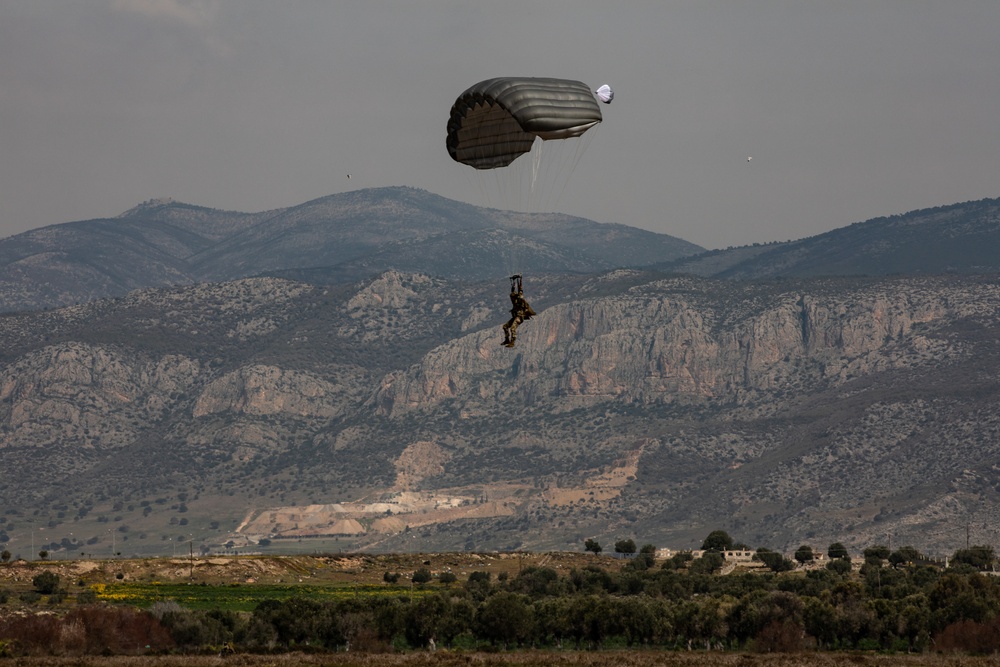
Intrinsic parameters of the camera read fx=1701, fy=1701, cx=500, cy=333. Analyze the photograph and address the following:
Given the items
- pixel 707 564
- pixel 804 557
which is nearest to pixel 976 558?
pixel 804 557

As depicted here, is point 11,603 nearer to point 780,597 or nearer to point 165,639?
point 165,639

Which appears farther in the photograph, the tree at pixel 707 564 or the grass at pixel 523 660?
the tree at pixel 707 564

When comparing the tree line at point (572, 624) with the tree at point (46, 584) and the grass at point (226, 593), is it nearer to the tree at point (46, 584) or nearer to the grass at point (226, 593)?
the grass at point (226, 593)

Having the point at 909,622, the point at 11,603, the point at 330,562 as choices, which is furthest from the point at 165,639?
the point at 330,562

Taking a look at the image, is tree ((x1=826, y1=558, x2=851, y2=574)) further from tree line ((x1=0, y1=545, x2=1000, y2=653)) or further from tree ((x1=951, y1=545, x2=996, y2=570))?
tree line ((x1=0, y1=545, x2=1000, y2=653))

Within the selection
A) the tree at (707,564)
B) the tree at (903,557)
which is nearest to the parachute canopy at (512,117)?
the tree at (707,564)

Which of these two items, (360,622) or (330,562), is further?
(330,562)

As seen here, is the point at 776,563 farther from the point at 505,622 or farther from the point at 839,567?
the point at 505,622

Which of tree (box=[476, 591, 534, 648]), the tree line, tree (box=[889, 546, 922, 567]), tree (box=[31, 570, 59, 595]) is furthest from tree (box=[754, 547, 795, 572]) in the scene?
tree (box=[31, 570, 59, 595])
